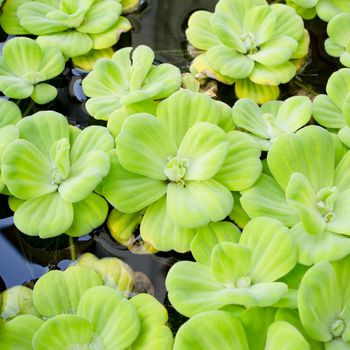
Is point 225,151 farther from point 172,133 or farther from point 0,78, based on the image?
point 0,78

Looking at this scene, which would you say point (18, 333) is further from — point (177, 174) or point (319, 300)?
point (319, 300)

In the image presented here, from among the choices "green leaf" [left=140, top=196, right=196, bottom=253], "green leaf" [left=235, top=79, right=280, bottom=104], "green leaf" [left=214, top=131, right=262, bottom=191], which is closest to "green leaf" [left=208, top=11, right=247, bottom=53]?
"green leaf" [left=235, top=79, right=280, bottom=104]

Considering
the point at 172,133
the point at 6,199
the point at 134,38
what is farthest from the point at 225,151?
the point at 134,38

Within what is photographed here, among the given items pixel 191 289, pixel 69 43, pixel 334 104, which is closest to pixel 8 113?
pixel 69 43

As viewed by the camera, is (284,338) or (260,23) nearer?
(284,338)

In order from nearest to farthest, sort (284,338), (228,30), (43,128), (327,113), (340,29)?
(284,338) < (43,128) < (327,113) < (228,30) < (340,29)

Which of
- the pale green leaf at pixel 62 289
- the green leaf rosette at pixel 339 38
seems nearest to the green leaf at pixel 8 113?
the pale green leaf at pixel 62 289

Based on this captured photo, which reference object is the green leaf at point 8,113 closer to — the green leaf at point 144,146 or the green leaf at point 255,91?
the green leaf at point 144,146
